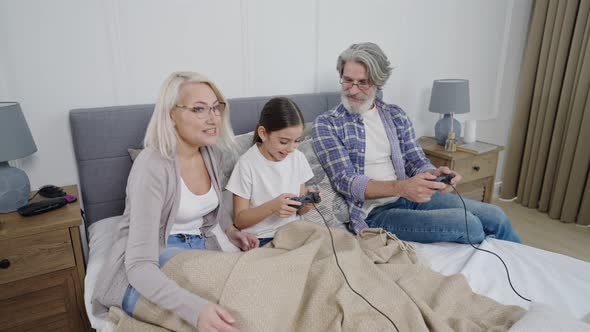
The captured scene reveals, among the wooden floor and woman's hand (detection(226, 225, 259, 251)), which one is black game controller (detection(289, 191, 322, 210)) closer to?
woman's hand (detection(226, 225, 259, 251))

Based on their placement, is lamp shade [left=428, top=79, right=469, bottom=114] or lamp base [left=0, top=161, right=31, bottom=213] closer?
lamp base [left=0, top=161, right=31, bottom=213]

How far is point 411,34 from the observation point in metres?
2.64

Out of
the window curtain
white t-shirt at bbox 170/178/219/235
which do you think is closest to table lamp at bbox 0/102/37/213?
white t-shirt at bbox 170/178/219/235

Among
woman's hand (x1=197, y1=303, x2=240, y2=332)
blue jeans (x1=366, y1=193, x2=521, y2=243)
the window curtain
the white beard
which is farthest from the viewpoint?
the window curtain

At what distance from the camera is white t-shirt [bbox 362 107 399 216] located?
1.85m

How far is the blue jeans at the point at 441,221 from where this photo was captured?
156 cm

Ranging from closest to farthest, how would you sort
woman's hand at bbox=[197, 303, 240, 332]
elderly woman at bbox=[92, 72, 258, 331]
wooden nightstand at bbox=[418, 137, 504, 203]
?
Result: woman's hand at bbox=[197, 303, 240, 332], elderly woman at bbox=[92, 72, 258, 331], wooden nightstand at bbox=[418, 137, 504, 203]

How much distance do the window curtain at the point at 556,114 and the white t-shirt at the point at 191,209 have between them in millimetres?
2628

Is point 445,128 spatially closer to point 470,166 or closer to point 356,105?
point 470,166

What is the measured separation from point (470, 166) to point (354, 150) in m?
1.07

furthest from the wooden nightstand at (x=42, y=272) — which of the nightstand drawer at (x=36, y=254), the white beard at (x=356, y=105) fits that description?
the white beard at (x=356, y=105)

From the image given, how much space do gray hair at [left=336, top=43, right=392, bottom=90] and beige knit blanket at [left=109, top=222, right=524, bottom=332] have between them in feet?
2.80

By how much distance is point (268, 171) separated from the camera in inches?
60.1

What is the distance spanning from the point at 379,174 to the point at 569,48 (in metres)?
1.96
